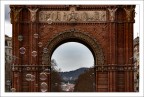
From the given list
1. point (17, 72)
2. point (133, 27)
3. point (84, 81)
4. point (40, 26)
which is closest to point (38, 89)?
point (17, 72)

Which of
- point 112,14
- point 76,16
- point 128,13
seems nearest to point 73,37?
point 76,16

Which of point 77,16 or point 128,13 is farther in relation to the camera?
point 77,16

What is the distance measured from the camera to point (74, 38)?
3859 centimetres

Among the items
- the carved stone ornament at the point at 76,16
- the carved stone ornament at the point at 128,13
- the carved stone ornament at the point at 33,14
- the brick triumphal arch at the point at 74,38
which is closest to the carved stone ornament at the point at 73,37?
the brick triumphal arch at the point at 74,38

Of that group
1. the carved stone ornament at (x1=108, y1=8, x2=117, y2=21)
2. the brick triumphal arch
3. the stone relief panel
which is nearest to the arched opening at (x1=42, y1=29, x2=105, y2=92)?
the brick triumphal arch

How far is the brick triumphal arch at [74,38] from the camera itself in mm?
37781

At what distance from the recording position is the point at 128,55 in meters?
37.8

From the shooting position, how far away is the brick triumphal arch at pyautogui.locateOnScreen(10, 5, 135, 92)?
3778cm

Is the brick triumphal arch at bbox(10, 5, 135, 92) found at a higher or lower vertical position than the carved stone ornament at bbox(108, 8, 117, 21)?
lower

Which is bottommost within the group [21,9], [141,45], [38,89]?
[38,89]

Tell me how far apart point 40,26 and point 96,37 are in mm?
3762

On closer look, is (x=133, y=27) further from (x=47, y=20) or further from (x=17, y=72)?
(x=17, y=72)

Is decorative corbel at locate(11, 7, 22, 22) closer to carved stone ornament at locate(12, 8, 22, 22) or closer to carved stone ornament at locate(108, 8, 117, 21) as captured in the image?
carved stone ornament at locate(12, 8, 22, 22)

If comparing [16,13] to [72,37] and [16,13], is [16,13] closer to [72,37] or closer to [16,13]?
[16,13]
